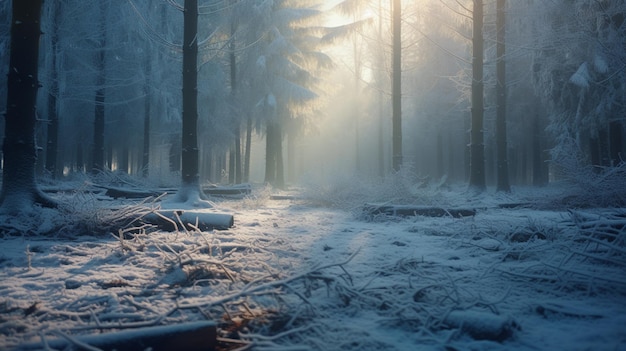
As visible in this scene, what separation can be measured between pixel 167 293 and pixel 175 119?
785 inches

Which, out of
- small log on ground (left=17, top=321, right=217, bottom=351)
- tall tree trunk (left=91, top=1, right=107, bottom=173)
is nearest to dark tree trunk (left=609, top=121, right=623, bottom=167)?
small log on ground (left=17, top=321, right=217, bottom=351)

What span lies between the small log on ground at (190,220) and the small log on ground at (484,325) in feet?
11.0

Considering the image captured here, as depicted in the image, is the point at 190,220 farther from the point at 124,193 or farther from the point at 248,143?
the point at 248,143

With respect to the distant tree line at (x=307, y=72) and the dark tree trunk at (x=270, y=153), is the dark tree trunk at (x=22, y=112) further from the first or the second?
the dark tree trunk at (x=270, y=153)

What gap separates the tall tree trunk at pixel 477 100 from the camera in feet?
36.2

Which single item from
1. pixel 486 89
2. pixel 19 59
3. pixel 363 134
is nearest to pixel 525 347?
pixel 19 59

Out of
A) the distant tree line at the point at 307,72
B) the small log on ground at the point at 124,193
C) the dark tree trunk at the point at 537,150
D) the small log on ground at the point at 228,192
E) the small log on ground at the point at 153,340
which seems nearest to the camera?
the small log on ground at the point at 153,340

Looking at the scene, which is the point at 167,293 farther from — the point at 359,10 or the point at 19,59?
the point at 359,10

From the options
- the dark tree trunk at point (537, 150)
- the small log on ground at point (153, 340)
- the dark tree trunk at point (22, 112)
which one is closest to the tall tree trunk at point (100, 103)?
the dark tree trunk at point (22, 112)

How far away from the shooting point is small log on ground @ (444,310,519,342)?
1.88 metres

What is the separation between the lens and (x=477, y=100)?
11117 millimetres

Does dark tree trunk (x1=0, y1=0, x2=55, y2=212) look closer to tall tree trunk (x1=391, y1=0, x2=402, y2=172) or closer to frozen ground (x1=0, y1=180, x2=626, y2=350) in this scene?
frozen ground (x1=0, y1=180, x2=626, y2=350)

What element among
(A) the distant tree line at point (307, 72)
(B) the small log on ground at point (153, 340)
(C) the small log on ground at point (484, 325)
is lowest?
(C) the small log on ground at point (484, 325)

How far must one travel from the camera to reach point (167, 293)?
245 cm
